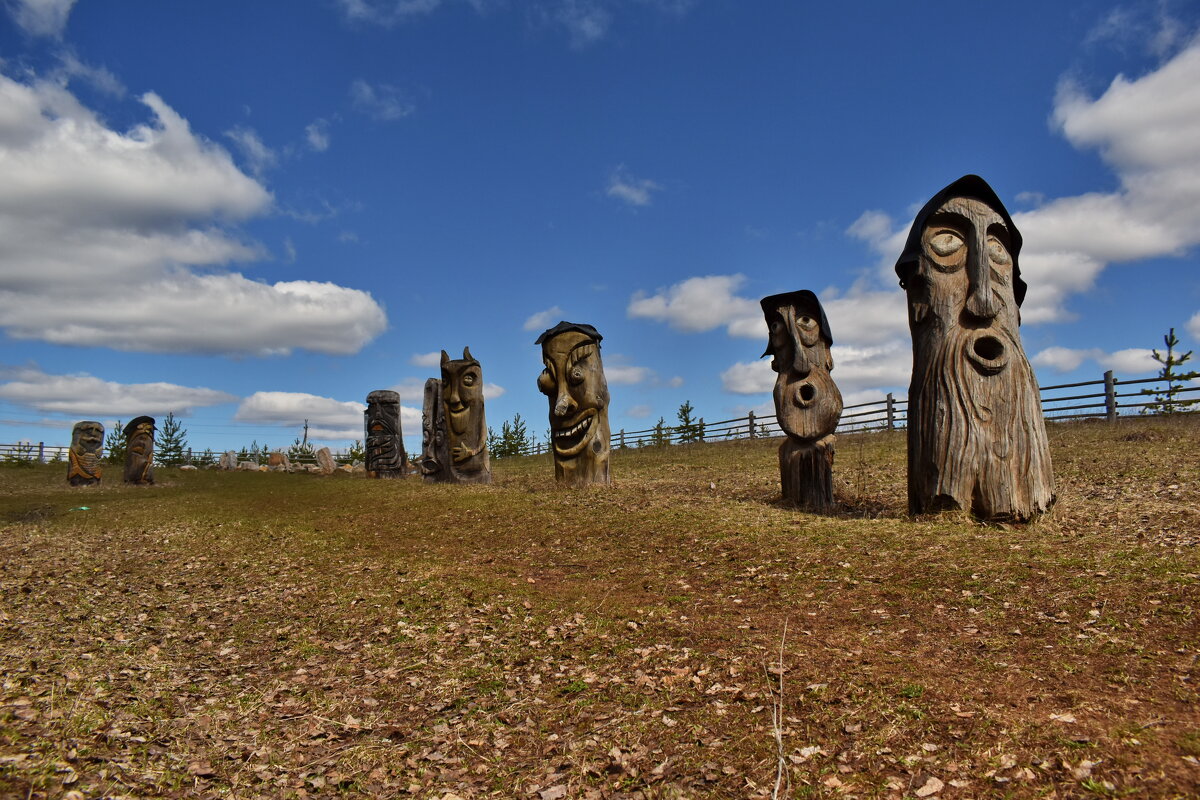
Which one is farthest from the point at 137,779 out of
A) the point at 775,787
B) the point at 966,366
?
the point at 966,366

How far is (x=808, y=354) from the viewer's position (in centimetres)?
1134

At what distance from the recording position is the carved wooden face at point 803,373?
36.1 ft

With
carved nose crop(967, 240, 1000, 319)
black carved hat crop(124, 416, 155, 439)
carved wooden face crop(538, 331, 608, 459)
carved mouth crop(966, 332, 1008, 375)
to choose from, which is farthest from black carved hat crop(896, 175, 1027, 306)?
black carved hat crop(124, 416, 155, 439)

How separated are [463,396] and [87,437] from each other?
13309 mm

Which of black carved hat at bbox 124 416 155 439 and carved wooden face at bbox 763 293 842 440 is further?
black carved hat at bbox 124 416 155 439

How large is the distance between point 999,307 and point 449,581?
6828 mm

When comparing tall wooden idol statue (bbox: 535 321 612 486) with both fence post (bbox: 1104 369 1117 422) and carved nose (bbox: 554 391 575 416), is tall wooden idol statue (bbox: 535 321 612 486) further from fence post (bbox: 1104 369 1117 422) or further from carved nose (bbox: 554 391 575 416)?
fence post (bbox: 1104 369 1117 422)

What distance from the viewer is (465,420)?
59.7 feet

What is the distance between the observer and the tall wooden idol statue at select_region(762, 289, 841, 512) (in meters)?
11.0

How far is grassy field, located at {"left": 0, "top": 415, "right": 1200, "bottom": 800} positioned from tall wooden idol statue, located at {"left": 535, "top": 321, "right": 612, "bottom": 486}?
406 cm

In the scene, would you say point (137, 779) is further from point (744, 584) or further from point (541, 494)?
point (541, 494)

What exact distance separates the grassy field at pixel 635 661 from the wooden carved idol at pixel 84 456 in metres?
14.6

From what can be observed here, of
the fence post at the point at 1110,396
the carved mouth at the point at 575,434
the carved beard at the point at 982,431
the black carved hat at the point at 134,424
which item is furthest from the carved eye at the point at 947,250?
the black carved hat at the point at 134,424

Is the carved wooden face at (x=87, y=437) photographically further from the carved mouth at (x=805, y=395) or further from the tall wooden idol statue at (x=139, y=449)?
the carved mouth at (x=805, y=395)
